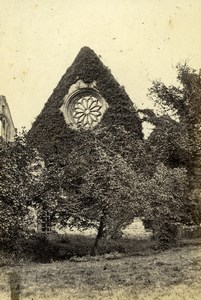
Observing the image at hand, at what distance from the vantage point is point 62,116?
29156mm

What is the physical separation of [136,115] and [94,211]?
407 inches

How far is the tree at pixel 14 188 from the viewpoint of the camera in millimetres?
15047

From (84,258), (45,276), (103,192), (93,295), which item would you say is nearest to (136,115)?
(103,192)

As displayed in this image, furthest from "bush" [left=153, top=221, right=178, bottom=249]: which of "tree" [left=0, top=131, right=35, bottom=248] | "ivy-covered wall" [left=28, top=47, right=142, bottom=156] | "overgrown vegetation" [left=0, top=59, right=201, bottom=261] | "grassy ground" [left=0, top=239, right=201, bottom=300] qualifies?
"ivy-covered wall" [left=28, top=47, right=142, bottom=156]

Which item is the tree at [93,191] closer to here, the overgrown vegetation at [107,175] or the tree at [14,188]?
the overgrown vegetation at [107,175]

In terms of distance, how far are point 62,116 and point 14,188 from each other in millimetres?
13769

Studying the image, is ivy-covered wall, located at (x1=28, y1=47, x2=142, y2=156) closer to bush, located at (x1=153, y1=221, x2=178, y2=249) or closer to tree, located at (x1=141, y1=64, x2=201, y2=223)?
tree, located at (x1=141, y1=64, x2=201, y2=223)

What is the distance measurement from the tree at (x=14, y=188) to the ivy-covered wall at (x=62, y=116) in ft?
31.2

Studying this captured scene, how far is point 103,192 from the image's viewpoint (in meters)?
19.0

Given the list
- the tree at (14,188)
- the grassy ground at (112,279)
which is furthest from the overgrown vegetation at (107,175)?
the grassy ground at (112,279)

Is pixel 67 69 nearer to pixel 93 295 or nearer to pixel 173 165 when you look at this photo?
pixel 173 165

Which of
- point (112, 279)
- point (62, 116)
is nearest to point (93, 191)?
point (112, 279)

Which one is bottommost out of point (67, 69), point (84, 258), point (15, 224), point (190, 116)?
point (84, 258)

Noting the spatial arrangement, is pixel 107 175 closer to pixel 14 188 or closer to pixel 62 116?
pixel 14 188
